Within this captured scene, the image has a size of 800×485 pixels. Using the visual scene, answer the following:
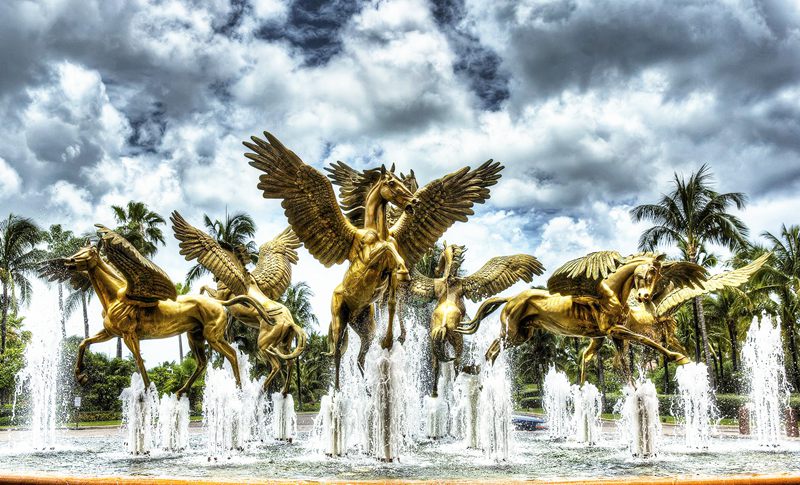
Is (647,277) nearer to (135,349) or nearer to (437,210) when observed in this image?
(437,210)

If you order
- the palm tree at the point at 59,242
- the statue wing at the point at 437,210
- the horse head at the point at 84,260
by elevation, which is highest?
the palm tree at the point at 59,242

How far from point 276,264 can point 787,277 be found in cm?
2445

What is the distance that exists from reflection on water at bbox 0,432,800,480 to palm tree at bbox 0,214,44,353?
1050 inches

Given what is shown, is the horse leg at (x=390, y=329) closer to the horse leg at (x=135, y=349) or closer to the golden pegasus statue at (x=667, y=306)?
the horse leg at (x=135, y=349)

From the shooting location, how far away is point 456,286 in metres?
13.6

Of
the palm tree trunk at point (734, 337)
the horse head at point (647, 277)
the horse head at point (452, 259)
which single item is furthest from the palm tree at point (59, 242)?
the palm tree trunk at point (734, 337)

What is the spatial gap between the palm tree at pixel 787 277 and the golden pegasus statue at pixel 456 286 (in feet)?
63.7

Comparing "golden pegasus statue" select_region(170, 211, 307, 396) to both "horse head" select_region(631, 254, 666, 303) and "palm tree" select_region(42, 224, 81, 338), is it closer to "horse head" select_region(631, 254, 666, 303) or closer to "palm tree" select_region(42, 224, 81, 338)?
"horse head" select_region(631, 254, 666, 303)

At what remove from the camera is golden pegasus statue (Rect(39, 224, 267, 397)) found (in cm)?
980

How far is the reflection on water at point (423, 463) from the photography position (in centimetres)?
773

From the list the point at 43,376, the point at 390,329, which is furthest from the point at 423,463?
the point at 43,376

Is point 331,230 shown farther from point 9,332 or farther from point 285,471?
point 9,332

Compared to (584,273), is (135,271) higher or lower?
higher

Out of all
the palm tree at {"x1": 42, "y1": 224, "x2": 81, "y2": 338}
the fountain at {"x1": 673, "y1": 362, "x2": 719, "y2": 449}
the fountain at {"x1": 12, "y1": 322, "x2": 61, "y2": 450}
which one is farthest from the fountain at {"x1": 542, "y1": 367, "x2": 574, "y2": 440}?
the palm tree at {"x1": 42, "y1": 224, "x2": 81, "y2": 338}
